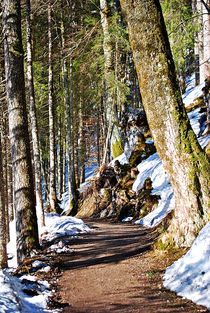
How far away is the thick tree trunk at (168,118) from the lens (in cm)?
719

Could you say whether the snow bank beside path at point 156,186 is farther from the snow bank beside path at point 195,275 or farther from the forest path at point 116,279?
the snow bank beside path at point 195,275

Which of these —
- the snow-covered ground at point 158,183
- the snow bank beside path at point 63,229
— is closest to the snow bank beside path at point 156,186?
the snow-covered ground at point 158,183

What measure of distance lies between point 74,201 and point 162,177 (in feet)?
25.5

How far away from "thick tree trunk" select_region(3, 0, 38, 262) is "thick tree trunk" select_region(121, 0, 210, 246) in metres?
2.97

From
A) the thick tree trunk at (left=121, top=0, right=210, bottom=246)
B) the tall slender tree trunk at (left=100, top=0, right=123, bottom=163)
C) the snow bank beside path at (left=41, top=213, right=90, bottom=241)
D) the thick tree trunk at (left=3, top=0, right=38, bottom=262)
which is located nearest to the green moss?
the tall slender tree trunk at (left=100, top=0, right=123, bottom=163)

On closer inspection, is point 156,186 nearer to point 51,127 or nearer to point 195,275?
point 51,127

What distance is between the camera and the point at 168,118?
292 inches

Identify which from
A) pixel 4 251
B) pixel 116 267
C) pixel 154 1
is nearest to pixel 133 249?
pixel 116 267

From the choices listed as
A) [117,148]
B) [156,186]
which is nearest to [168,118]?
[156,186]

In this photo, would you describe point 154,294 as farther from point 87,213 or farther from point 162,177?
point 87,213

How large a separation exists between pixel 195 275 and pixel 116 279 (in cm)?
162

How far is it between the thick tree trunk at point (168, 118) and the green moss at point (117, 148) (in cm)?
1338

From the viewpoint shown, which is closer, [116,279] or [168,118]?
[116,279]

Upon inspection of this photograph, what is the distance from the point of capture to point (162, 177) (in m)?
14.9
